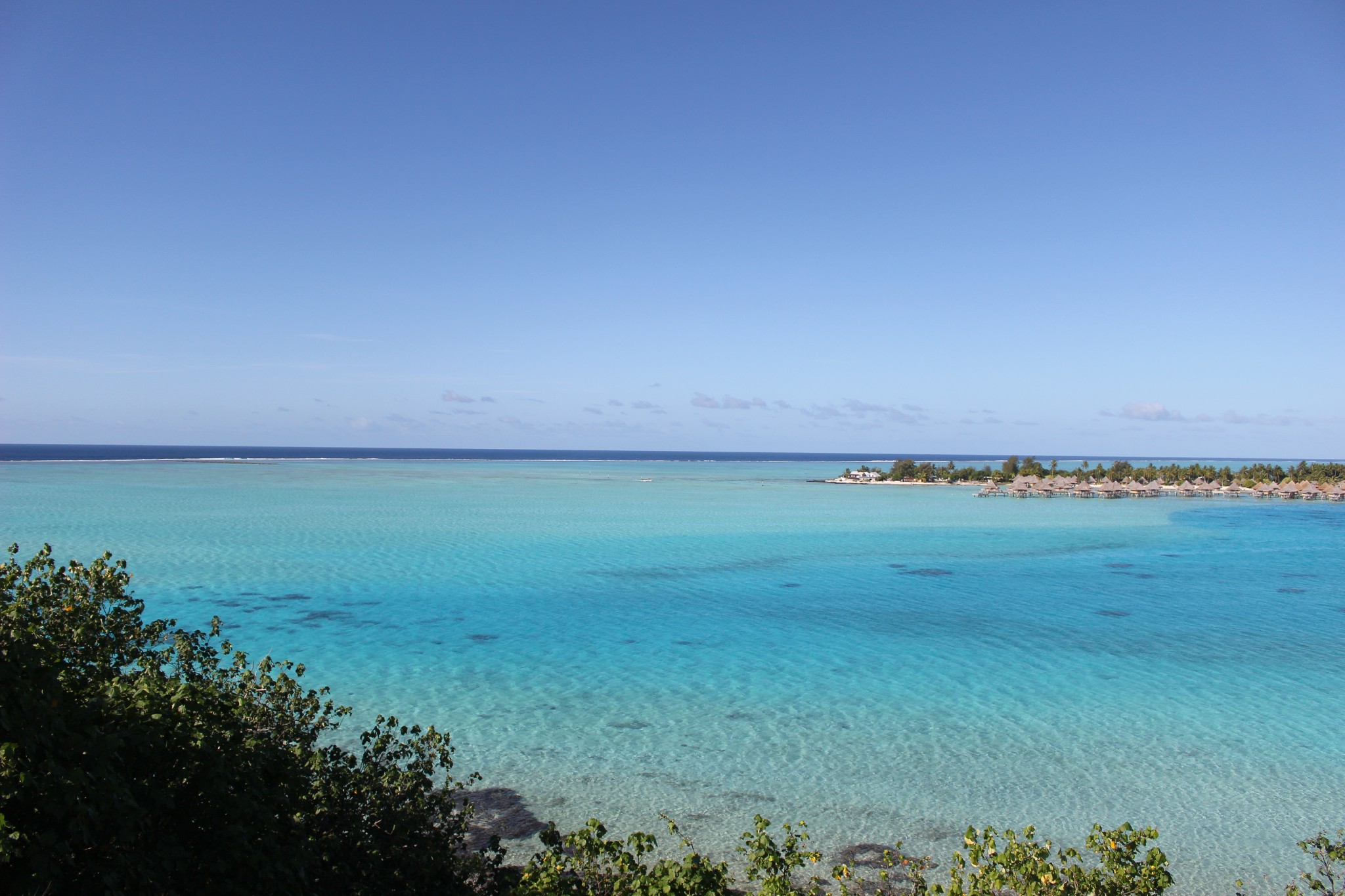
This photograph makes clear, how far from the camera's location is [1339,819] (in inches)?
341

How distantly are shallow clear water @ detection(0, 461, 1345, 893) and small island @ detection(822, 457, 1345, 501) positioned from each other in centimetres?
2427

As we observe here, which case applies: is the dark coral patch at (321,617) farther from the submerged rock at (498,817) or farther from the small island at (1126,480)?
the small island at (1126,480)

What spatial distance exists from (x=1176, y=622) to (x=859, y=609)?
278 inches

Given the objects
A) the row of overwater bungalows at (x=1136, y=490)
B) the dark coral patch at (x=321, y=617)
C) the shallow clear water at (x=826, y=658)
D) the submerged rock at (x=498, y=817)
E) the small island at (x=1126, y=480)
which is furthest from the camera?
the small island at (x=1126, y=480)

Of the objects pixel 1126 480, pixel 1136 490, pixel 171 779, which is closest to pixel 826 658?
pixel 171 779

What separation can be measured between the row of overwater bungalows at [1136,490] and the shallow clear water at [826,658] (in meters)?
23.4

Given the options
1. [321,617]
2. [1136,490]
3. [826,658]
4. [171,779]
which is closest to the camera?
[171,779]

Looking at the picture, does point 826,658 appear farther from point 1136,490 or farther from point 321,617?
point 1136,490

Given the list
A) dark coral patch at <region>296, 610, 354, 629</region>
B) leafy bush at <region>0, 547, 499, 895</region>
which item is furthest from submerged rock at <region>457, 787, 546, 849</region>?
dark coral patch at <region>296, 610, 354, 629</region>

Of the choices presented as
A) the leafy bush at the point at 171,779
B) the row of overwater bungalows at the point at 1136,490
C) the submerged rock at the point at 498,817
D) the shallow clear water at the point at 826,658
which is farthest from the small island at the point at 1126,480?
the leafy bush at the point at 171,779

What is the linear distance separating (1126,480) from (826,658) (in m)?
58.8

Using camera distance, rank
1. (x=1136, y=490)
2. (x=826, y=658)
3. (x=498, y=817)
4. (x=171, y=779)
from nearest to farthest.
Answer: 1. (x=171, y=779)
2. (x=498, y=817)
3. (x=826, y=658)
4. (x=1136, y=490)

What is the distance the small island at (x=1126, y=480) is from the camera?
59562 mm

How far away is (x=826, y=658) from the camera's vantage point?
48.1 feet
